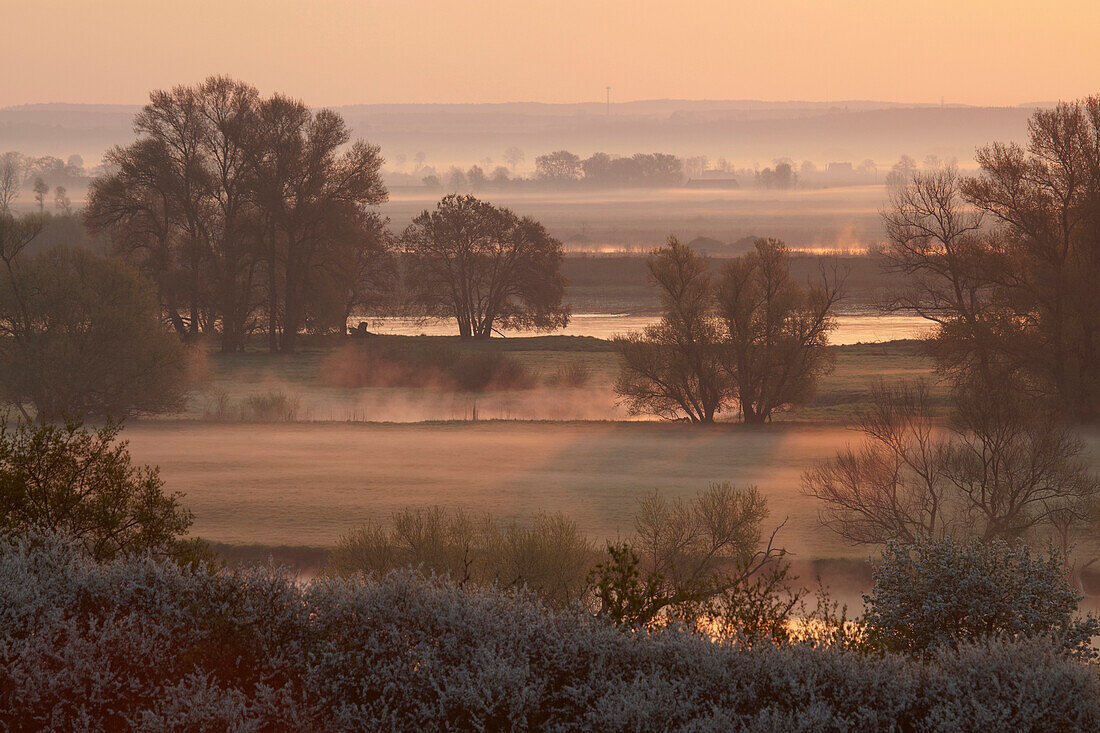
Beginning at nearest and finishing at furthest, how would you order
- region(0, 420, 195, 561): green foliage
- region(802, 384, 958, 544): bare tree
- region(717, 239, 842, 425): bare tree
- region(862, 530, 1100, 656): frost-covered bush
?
region(862, 530, 1100, 656): frost-covered bush → region(0, 420, 195, 561): green foliage → region(802, 384, 958, 544): bare tree → region(717, 239, 842, 425): bare tree

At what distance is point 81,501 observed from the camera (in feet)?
43.3

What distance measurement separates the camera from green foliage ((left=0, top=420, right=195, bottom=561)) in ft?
40.9

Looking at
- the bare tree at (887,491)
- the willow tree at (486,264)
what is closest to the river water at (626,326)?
the willow tree at (486,264)

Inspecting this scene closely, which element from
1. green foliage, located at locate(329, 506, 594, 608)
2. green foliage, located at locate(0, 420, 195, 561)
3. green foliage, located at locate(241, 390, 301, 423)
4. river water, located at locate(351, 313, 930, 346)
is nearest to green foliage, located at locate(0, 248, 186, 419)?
green foliage, located at locate(241, 390, 301, 423)

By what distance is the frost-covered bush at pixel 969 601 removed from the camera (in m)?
12.1

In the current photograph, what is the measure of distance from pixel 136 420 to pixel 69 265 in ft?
30.0

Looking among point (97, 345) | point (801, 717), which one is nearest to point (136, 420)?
point (97, 345)

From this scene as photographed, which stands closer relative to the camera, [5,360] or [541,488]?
[541,488]

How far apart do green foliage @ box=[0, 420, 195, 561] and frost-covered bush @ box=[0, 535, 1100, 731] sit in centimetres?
258

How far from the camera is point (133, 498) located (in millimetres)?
14062

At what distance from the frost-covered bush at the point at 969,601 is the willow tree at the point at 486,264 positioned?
60297 mm

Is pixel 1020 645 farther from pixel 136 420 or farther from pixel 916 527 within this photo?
Result: pixel 136 420

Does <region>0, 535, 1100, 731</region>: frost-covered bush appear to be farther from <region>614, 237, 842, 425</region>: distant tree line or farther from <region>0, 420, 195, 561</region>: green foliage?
<region>614, 237, 842, 425</region>: distant tree line

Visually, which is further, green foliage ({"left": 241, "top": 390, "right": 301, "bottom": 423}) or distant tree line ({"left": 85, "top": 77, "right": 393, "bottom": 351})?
distant tree line ({"left": 85, "top": 77, "right": 393, "bottom": 351})
